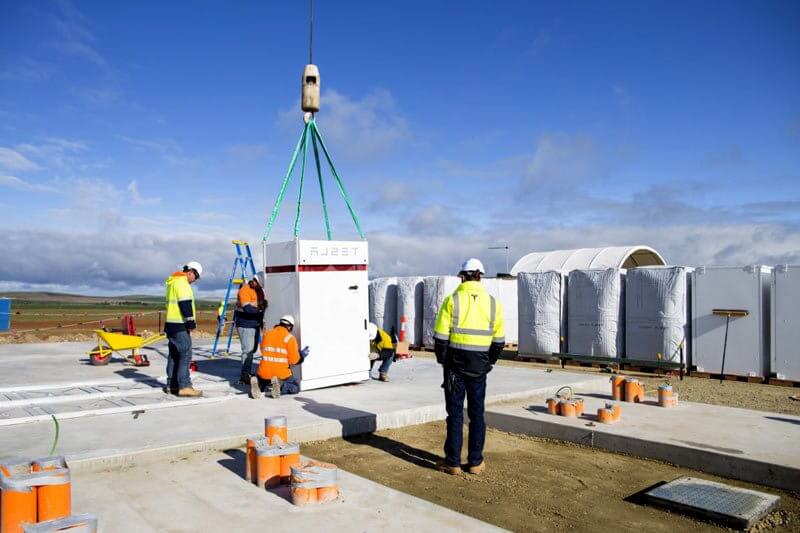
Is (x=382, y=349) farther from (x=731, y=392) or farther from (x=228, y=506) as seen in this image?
(x=731, y=392)

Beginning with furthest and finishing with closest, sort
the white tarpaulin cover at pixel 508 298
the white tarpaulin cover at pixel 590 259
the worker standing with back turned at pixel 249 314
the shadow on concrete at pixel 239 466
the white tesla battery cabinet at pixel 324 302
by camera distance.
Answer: the white tarpaulin cover at pixel 590 259 → the white tarpaulin cover at pixel 508 298 → the worker standing with back turned at pixel 249 314 → the white tesla battery cabinet at pixel 324 302 → the shadow on concrete at pixel 239 466

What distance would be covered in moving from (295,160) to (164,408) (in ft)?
14.1

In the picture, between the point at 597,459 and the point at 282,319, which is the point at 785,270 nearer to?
the point at 597,459

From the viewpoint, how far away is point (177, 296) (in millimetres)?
8844

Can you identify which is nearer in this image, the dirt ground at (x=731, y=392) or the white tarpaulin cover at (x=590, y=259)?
the dirt ground at (x=731, y=392)

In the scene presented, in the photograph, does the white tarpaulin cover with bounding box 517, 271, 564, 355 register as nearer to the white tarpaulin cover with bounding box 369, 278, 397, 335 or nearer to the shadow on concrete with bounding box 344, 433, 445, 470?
the white tarpaulin cover with bounding box 369, 278, 397, 335

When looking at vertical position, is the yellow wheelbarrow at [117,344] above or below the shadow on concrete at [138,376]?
above

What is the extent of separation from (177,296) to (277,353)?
5.21ft

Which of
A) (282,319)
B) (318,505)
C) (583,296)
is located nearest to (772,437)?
(318,505)

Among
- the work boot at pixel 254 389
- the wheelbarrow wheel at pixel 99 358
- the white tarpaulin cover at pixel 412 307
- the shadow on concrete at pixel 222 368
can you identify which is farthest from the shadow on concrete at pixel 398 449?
A: the white tarpaulin cover at pixel 412 307

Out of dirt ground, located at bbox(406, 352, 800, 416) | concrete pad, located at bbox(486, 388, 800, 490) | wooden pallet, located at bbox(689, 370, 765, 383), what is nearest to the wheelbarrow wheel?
concrete pad, located at bbox(486, 388, 800, 490)

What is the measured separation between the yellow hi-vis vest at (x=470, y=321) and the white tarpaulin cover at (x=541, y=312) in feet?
34.1

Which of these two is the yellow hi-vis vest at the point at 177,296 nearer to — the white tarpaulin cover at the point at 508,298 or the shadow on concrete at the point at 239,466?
the shadow on concrete at the point at 239,466

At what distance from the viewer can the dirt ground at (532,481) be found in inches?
189
